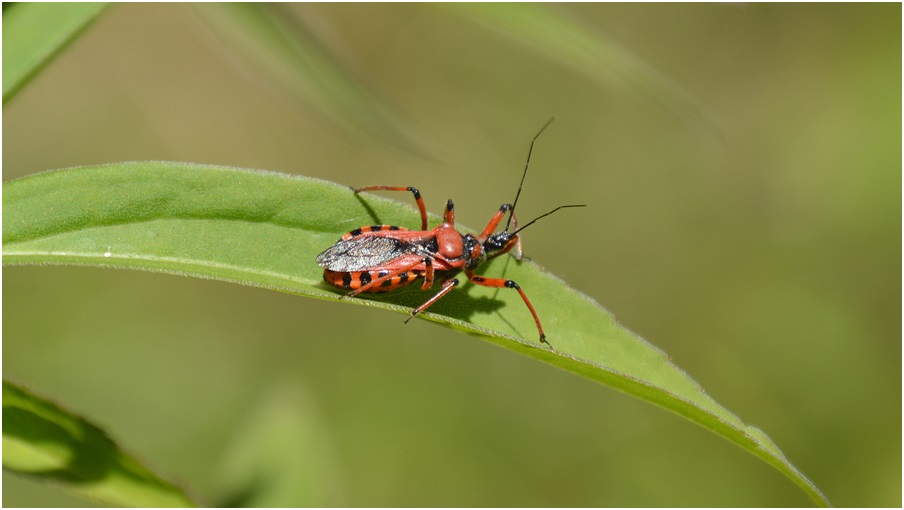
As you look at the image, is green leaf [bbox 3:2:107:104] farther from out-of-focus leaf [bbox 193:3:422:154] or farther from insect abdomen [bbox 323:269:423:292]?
insect abdomen [bbox 323:269:423:292]

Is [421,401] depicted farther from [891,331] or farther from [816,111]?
[816,111]

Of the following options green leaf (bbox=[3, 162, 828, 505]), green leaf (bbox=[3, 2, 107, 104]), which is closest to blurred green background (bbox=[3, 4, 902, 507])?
green leaf (bbox=[3, 162, 828, 505])

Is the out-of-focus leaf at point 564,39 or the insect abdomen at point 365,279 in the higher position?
A: the out-of-focus leaf at point 564,39

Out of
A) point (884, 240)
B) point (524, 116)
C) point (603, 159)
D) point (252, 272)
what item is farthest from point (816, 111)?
point (252, 272)

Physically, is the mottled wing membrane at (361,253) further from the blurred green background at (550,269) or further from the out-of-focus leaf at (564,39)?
the blurred green background at (550,269)

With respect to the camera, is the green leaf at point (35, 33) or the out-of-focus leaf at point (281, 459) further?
the out-of-focus leaf at point (281, 459)

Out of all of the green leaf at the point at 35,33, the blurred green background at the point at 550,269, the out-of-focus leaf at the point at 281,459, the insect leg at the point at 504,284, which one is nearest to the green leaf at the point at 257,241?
the insect leg at the point at 504,284

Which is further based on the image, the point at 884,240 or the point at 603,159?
the point at 603,159
